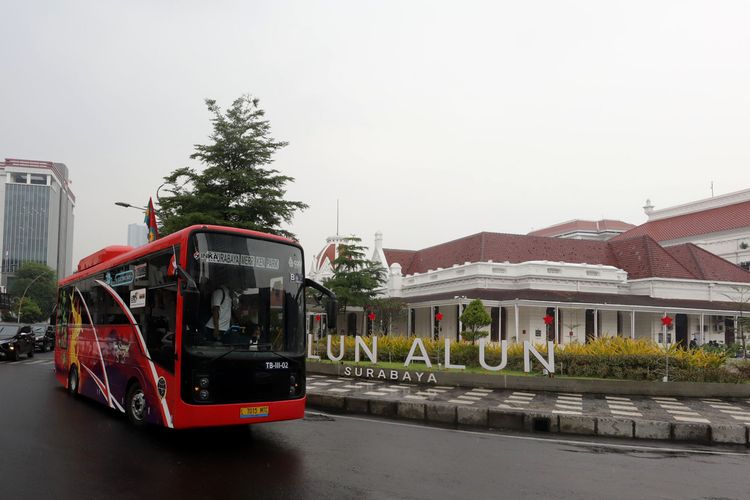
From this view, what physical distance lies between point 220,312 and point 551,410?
7.34 m

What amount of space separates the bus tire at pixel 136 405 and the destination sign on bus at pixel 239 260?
102 inches

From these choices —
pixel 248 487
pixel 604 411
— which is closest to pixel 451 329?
pixel 604 411

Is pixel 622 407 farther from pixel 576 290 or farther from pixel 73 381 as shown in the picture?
pixel 576 290

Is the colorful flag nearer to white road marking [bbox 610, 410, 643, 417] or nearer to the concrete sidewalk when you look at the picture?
the concrete sidewalk

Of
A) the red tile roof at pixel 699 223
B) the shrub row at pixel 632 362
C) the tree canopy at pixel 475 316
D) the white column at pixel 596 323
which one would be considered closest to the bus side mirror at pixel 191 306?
the shrub row at pixel 632 362

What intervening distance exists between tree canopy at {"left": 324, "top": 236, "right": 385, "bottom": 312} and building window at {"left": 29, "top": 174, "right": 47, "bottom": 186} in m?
106

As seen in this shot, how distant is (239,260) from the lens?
7719 millimetres

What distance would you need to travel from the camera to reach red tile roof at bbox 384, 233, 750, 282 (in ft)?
111

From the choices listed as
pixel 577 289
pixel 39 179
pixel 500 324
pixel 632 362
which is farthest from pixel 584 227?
pixel 39 179

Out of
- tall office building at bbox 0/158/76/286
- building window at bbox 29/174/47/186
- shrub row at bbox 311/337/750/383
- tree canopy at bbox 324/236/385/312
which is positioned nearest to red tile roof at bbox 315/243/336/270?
tree canopy at bbox 324/236/385/312

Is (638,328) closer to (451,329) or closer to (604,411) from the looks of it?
(451,329)

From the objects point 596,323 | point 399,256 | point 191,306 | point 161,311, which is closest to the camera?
point 191,306

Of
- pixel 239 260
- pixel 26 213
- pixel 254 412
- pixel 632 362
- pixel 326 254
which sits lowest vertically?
pixel 632 362

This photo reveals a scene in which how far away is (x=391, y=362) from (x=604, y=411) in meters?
9.34
